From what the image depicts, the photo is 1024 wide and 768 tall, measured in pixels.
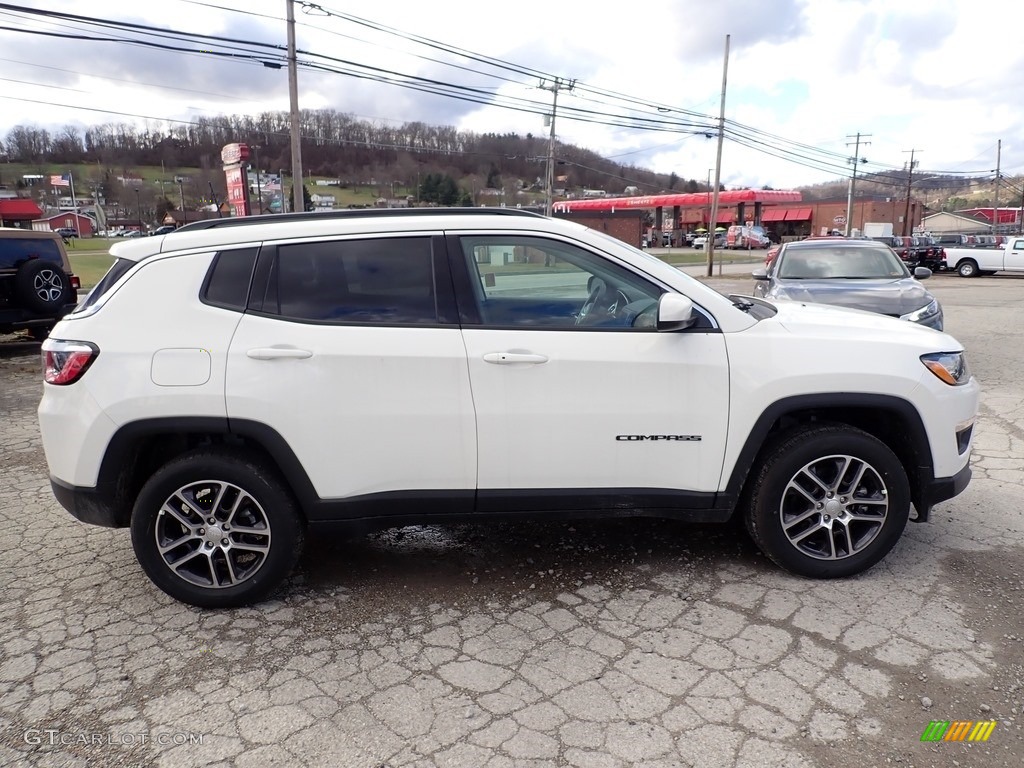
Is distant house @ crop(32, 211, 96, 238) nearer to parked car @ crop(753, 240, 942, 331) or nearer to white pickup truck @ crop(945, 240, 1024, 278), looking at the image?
white pickup truck @ crop(945, 240, 1024, 278)

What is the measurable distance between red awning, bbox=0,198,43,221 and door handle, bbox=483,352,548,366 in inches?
3942

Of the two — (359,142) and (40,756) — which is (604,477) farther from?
(359,142)

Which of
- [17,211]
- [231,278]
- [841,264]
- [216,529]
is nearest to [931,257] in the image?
[841,264]

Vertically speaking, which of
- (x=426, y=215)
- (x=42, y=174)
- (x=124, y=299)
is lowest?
(x=124, y=299)

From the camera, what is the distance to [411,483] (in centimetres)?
319

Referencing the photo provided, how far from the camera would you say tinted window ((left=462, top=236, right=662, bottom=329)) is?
321 cm

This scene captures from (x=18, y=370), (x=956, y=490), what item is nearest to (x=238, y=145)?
(x=18, y=370)

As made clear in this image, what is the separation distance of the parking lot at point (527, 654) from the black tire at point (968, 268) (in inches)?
1106

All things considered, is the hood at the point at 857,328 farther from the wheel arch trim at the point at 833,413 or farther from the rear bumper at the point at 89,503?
the rear bumper at the point at 89,503

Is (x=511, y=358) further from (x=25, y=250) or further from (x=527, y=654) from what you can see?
(x=25, y=250)

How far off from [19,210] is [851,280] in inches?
3913

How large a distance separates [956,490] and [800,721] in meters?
1.63

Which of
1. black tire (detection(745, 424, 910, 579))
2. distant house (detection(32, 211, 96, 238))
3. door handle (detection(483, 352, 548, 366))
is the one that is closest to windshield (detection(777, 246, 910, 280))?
black tire (detection(745, 424, 910, 579))

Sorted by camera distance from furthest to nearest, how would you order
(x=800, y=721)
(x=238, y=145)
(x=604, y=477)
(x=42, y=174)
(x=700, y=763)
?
(x=42, y=174), (x=238, y=145), (x=604, y=477), (x=800, y=721), (x=700, y=763)
